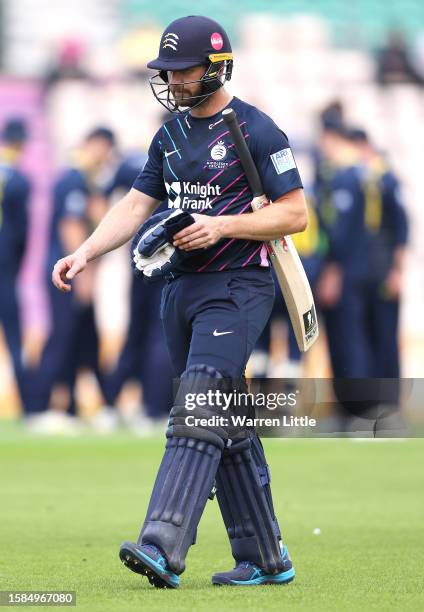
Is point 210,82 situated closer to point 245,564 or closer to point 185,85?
point 185,85

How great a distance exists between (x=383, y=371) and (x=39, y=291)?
744 cm

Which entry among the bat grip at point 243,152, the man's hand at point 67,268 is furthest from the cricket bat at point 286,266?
the man's hand at point 67,268

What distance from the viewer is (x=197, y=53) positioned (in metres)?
5.71

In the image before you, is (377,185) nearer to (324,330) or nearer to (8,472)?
(324,330)

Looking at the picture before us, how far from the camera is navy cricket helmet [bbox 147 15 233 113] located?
5.71 meters

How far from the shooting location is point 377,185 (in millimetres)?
15430

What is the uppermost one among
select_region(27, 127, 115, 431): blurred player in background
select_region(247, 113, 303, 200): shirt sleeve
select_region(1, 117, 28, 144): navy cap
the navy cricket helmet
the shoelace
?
the navy cricket helmet

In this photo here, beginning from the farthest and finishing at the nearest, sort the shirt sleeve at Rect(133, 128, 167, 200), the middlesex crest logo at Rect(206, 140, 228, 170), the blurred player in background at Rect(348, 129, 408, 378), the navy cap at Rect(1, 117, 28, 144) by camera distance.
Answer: the blurred player in background at Rect(348, 129, 408, 378) < the navy cap at Rect(1, 117, 28, 144) < the shirt sleeve at Rect(133, 128, 167, 200) < the middlesex crest logo at Rect(206, 140, 228, 170)

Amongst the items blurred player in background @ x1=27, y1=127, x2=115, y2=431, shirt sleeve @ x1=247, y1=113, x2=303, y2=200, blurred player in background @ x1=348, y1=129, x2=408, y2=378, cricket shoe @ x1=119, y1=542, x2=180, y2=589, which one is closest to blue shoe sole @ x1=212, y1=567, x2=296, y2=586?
cricket shoe @ x1=119, y1=542, x2=180, y2=589

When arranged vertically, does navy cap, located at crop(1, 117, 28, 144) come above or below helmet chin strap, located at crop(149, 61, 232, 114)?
below

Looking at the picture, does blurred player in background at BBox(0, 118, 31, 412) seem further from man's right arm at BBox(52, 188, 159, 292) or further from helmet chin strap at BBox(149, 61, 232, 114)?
helmet chin strap at BBox(149, 61, 232, 114)

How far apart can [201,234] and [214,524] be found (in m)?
3.24

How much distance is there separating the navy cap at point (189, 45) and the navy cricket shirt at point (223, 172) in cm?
22

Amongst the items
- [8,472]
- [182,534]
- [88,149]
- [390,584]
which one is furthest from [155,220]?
[88,149]
